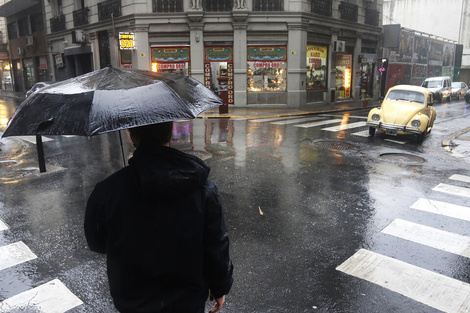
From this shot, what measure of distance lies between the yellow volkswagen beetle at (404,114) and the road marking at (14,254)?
10941 mm

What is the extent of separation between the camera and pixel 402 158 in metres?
9.93

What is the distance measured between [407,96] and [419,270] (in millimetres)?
10591

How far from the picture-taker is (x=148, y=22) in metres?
21.4

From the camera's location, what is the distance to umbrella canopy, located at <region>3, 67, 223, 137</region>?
209 cm

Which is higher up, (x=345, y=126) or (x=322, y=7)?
(x=322, y=7)

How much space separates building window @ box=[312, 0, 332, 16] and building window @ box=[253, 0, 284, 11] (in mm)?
2562

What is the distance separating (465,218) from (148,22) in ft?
65.3

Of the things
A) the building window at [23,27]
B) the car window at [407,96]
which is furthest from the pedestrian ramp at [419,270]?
the building window at [23,27]

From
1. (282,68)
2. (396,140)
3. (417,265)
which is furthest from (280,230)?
(282,68)

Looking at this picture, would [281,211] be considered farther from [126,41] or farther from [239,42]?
[126,41]

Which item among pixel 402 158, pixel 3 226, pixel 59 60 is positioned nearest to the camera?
pixel 3 226

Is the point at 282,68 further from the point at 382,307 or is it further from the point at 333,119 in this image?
the point at 382,307

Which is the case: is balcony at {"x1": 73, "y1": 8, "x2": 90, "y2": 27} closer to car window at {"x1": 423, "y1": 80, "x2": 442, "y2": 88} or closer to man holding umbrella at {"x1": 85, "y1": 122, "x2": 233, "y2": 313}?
car window at {"x1": 423, "y1": 80, "x2": 442, "y2": 88}

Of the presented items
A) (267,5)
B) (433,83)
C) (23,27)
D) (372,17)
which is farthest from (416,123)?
(23,27)
